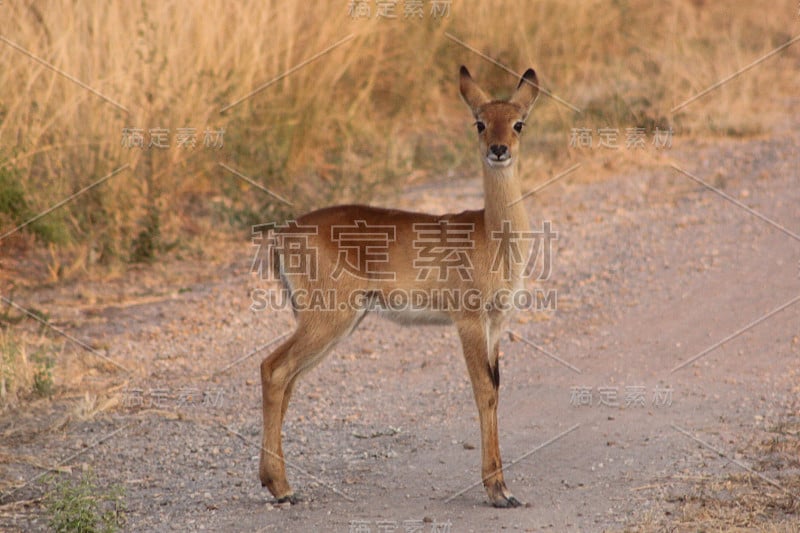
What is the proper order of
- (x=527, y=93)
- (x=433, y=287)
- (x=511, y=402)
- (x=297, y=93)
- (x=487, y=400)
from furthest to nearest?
(x=297, y=93), (x=511, y=402), (x=527, y=93), (x=433, y=287), (x=487, y=400)

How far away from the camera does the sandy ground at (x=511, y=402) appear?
18.1 feet

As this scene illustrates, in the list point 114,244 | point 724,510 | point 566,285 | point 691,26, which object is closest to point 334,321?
point 724,510

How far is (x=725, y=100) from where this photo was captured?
40.8 feet

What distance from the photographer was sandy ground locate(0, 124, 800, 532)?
5.52 metres

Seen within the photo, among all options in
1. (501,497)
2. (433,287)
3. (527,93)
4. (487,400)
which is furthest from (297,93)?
(501,497)

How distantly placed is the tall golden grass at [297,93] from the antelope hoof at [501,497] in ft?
16.7

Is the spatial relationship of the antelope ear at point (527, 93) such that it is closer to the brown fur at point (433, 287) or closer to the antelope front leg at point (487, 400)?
the brown fur at point (433, 287)

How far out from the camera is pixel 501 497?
546 cm

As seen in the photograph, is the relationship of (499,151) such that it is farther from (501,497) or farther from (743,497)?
(743,497)

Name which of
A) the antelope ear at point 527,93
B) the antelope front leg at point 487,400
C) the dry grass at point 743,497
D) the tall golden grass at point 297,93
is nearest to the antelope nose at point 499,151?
the antelope ear at point 527,93

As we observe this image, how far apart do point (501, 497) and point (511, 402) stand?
1602mm

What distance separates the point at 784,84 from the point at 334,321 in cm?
953

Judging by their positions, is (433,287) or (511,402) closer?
(433,287)

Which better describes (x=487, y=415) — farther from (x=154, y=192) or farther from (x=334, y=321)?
(x=154, y=192)
